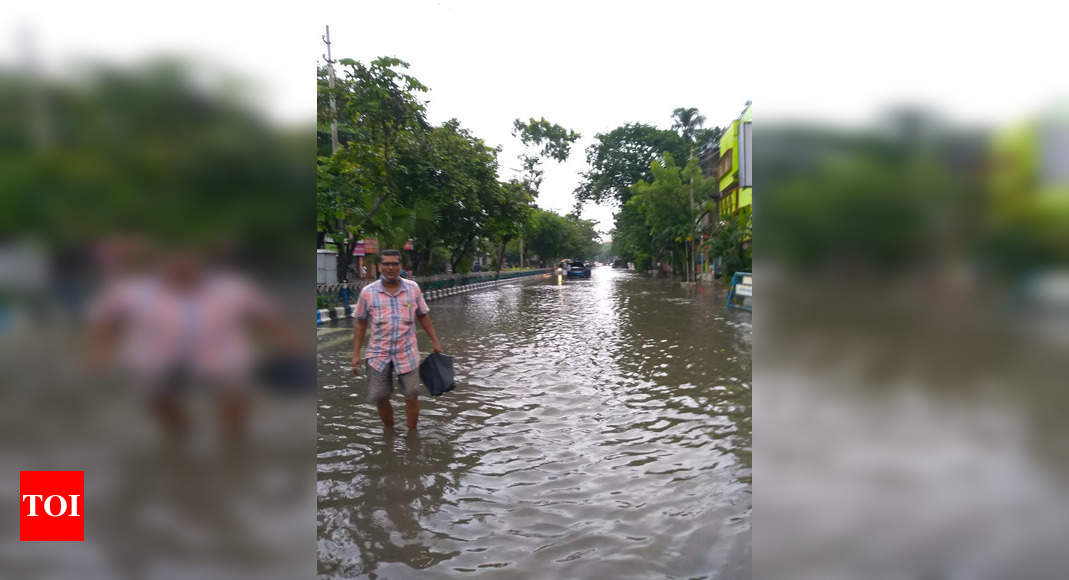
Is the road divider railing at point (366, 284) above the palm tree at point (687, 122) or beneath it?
beneath

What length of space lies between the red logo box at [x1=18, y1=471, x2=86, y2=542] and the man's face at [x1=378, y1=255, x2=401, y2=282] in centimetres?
364

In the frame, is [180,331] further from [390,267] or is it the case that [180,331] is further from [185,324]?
[390,267]

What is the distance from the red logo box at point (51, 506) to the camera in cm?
102

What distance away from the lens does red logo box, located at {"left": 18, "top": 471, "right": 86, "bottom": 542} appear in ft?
3.35

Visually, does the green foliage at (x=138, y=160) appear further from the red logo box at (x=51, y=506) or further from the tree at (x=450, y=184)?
the tree at (x=450, y=184)

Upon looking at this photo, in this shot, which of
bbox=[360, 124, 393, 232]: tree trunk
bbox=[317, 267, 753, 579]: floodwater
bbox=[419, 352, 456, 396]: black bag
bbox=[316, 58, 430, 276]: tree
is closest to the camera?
bbox=[317, 267, 753, 579]: floodwater

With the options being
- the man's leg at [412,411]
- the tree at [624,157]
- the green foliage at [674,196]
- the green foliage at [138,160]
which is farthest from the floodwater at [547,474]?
the tree at [624,157]

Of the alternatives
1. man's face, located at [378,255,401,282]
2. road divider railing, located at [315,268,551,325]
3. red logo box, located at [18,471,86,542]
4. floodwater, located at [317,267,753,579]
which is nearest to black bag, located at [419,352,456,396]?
floodwater, located at [317,267,753,579]

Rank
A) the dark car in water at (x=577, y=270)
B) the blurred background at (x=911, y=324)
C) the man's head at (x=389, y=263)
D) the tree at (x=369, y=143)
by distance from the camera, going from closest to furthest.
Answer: the blurred background at (x=911, y=324) → the man's head at (x=389, y=263) → the tree at (x=369, y=143) → the dark car in water at (x=577, y=270)

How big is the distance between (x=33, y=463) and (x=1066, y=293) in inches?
65.7

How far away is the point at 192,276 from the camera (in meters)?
0.92

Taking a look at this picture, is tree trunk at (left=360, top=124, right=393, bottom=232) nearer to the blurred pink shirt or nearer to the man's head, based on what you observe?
the man's head

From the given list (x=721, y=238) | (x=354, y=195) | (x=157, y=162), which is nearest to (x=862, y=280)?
(x=157, y=162)

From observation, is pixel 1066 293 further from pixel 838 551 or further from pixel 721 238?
pixel 721 238
